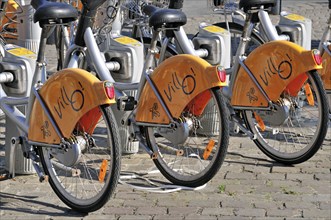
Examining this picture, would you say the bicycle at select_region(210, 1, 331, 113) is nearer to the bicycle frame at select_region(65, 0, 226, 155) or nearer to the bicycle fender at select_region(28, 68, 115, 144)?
the bicycle frame at select_region(65, 0, 226, 155)

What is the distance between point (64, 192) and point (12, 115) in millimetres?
707

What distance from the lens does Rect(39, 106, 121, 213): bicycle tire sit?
6211mm

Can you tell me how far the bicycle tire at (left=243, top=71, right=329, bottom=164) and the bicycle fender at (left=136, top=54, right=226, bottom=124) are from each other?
3.10 ft

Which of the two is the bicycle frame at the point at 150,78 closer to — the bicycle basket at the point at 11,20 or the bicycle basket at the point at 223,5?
the bicycle basket at the point at 223,5

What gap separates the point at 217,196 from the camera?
6.84 meters

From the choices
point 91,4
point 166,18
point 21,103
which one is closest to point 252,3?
point 166,18

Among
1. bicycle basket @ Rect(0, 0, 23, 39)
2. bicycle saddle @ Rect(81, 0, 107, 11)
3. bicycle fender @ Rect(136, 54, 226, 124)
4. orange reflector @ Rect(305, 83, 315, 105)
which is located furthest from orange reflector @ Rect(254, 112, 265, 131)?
bicycle basket @ Rect(0, 0, 23, 39)

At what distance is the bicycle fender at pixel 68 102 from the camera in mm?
6184

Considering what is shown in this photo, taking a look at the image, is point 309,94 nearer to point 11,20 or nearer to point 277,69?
point 277,69

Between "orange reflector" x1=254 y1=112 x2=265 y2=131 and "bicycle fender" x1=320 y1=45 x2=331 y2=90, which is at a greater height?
"bicycle fender" x1=320 y1=45 x2=331 y2=90

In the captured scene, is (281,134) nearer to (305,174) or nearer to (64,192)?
(305,174)

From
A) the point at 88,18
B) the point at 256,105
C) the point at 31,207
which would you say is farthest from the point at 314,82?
the point at 31,207

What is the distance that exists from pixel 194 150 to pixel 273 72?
807 mm

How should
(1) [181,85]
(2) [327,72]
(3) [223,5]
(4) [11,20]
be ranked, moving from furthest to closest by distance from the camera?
1. (4) [11,20]
2. (3) [223,5]
3. (2) [327,72]
4. (1) [181,85]
